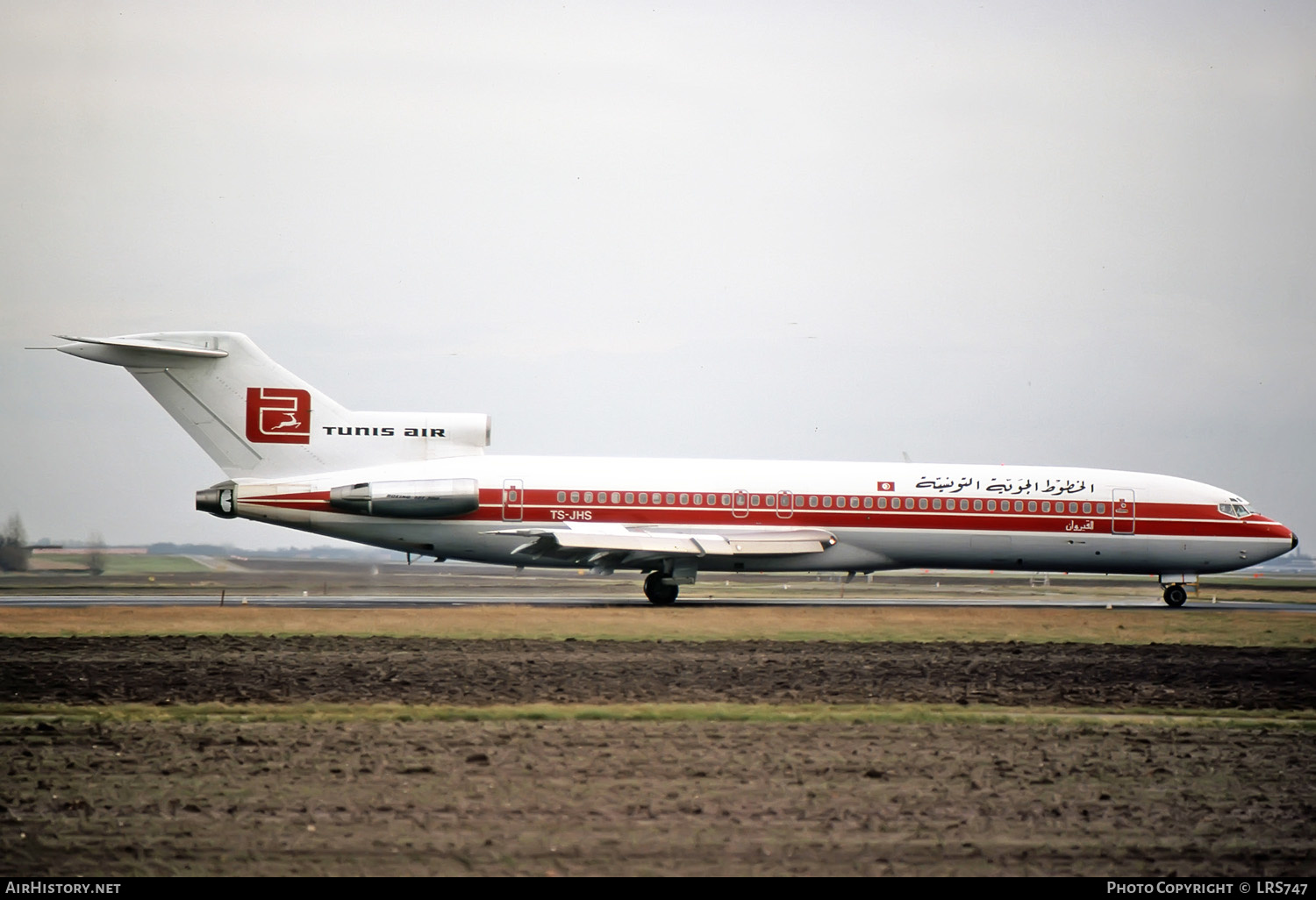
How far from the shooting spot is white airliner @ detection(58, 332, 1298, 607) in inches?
1153

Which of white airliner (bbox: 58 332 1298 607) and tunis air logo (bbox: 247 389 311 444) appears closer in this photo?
white airliner (bbox: 58 332 1298 607)

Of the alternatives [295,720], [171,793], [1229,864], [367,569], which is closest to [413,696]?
[295,720]

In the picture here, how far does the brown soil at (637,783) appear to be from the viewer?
26.1 ft

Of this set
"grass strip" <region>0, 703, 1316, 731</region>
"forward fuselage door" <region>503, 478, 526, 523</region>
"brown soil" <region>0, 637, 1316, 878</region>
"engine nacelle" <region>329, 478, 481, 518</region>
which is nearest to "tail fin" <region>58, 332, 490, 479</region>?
"engine nacelle" <region>329, 478, 481, 518</region>

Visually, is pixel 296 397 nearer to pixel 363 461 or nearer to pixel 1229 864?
pixel 363 461

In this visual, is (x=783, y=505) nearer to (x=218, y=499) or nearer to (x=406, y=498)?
(x=406, y=498)

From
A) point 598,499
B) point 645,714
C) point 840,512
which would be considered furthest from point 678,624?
point 645,714

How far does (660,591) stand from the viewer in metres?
30.0

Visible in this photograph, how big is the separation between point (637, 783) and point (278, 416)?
21.8 metres

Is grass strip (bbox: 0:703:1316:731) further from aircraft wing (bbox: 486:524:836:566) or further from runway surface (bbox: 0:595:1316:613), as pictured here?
aircraft wing (bbox: 486:524:836:566)

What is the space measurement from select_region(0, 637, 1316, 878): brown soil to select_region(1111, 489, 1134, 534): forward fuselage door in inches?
633

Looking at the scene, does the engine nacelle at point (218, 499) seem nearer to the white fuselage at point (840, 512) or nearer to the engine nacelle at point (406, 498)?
the white fuselage at point (840, 512)

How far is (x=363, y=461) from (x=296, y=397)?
6.94 feet

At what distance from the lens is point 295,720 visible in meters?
12.6
